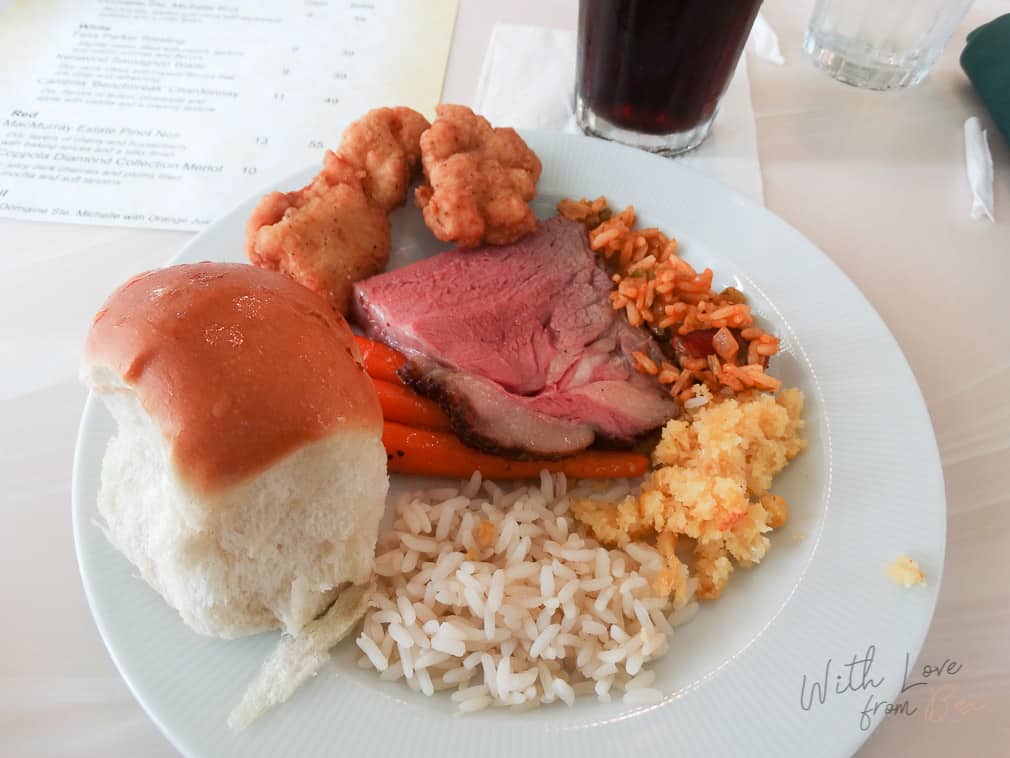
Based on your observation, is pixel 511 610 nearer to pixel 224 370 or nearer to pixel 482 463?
pixel 482 463

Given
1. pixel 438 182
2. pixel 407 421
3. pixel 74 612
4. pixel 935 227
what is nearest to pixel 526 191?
pixel 438 182

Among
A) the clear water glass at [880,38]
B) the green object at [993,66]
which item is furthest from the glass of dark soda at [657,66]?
the green object at [993,66]

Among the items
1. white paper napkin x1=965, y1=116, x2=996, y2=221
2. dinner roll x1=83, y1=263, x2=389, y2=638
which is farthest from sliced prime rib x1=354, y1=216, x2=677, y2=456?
white paper napkin x1=965, y1=116, x2=996, y2=221

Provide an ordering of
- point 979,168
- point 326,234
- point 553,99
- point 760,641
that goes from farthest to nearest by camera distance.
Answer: point 553,99
point 979,168
point 326,234
point 760,641

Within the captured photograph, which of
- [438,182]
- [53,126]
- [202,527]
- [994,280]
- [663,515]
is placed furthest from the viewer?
[53,126]

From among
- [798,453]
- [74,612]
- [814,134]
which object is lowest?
[74,612]

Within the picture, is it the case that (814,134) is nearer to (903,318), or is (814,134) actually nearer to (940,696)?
(903,318)

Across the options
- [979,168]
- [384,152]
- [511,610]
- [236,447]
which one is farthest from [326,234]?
[979,168]
